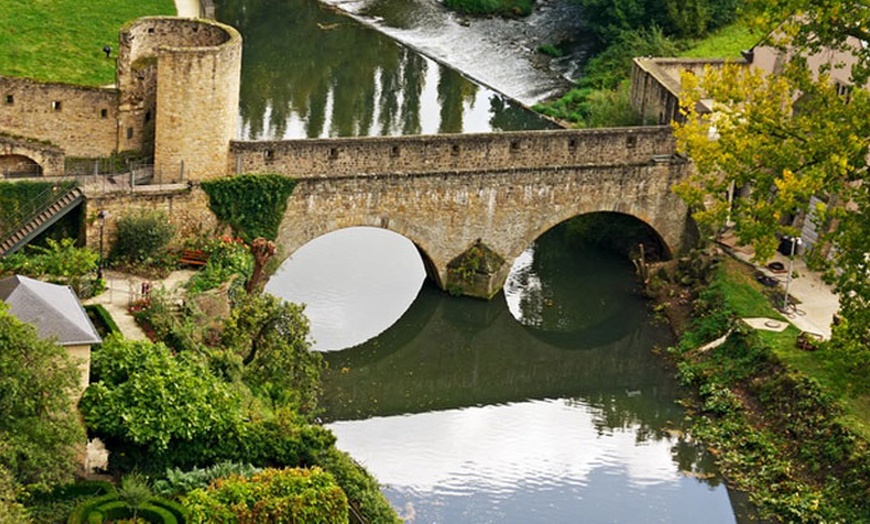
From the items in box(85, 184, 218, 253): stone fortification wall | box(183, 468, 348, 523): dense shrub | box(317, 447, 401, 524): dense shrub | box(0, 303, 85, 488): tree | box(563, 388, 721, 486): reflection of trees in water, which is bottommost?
box(563, 388, 721, 486): reflection of trees in water

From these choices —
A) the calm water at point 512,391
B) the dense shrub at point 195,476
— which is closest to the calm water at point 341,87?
the calm water at point 512,391

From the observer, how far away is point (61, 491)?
109 feet

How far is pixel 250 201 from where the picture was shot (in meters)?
43.8

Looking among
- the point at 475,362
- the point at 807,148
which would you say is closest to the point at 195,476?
the point at 475,362

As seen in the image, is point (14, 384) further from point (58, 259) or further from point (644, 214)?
point (644, 214)

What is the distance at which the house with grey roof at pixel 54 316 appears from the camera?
34.7 meters

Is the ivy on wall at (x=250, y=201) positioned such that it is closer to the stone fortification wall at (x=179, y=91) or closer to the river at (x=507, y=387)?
the stone fortification wall at (x=179, y=91)

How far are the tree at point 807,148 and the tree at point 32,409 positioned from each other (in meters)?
13.8

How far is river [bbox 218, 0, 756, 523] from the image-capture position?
128 feet

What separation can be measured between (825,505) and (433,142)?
13.6m

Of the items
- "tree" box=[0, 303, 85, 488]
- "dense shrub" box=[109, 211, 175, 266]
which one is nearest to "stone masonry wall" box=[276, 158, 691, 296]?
"dense shrub" box=[109, 211, 175, 266]

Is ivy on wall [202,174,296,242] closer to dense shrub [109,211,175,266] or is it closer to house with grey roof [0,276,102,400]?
dense shrub [109,211,175,266]

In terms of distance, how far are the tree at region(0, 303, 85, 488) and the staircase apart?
8413 mm

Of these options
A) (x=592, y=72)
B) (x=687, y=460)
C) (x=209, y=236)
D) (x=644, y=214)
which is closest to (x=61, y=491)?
(x=209, y=236)
